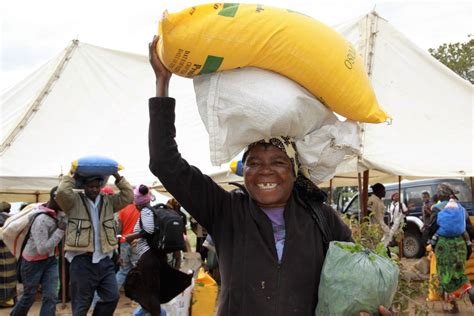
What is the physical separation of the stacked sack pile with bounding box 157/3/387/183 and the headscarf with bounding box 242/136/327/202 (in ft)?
0.11

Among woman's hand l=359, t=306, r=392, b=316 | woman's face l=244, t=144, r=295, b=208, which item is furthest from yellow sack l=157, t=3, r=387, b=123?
woman's hand l=359, t=306, r=392, b=316

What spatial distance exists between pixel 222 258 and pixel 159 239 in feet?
10.8

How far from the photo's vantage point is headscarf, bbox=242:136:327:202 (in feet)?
6.88

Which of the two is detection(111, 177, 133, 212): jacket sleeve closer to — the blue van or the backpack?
the backpack

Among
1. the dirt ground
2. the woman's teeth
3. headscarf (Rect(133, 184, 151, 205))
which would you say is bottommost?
the dirt ground

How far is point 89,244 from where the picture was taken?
509 cm

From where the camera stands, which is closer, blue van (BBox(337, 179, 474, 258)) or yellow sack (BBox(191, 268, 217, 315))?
yellow sack (BBox(191, 268, 217, 315))

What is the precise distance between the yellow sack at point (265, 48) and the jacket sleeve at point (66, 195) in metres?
3.52

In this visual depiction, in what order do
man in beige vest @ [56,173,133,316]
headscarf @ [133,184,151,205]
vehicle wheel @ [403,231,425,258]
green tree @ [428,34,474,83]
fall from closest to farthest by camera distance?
man in beige vest @ [56,173,133,316]
headscarf @ [133,184,151,205]
vehicle wheel @ [403,231,425,258]
green tree @ [428,34,474,83]

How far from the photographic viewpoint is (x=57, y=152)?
7.54 metres

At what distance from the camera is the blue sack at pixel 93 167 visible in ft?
17.1

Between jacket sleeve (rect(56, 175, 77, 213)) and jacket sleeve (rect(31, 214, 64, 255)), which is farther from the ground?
jacket sleeve (rect(56, 175, 77, 213))

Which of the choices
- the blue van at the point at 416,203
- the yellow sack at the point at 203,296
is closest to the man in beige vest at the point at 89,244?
the yellow sack at the point at 203,296

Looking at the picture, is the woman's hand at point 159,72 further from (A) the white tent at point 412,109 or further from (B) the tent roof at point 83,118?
(B) the tent roof at point 83,118
